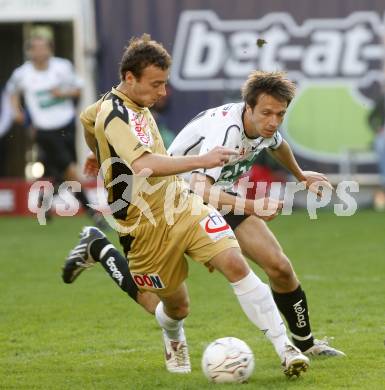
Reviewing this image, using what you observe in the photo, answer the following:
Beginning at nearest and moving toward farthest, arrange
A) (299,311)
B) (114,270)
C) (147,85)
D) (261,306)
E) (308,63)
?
(261,306) → (147,85) → (299,311) → (114,270) → (308,63)

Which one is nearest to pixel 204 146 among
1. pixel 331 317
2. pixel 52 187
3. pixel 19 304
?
pixel 331 317

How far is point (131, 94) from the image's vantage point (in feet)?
21.6

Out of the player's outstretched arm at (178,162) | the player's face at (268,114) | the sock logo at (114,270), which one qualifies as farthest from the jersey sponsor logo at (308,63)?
the player's outstretched arm at (178,162)

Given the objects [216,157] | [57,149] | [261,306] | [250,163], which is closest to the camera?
[216,157]

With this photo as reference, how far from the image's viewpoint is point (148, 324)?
855 centimetres

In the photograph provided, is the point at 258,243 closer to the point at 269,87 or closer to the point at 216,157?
the point at 269,87

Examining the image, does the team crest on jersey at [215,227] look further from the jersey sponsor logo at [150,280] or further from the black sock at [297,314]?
the black sock at [297,314]

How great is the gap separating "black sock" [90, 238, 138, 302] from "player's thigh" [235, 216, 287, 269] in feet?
2.94

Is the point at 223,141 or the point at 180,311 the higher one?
the point at 223,141

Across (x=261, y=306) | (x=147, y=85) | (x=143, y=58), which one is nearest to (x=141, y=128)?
(x=147, y=85)

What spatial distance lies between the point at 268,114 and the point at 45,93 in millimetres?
10273

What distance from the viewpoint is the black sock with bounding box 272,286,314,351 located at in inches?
283

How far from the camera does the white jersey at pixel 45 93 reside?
16.5 m

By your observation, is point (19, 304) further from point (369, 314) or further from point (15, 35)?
point (15, 35)
